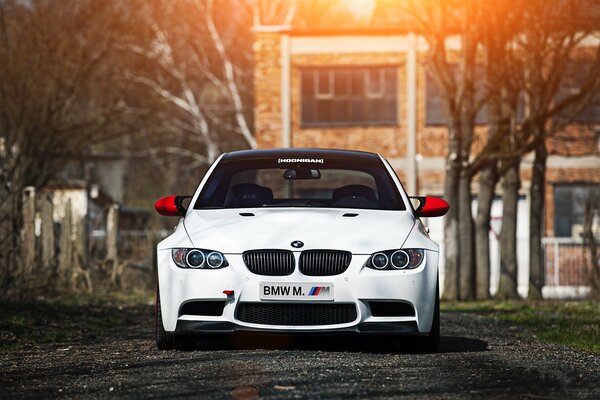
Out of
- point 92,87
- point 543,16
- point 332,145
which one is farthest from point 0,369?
point 92,87

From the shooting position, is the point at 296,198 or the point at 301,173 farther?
the point at 301,173

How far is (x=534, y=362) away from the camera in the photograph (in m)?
9.62

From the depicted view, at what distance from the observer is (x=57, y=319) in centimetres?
1476

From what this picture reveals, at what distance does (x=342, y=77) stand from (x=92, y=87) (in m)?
7.86

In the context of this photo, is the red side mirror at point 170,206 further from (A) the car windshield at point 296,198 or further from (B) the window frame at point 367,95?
(B) the window frame at point 367,95

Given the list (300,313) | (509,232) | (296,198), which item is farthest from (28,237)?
(509,232)

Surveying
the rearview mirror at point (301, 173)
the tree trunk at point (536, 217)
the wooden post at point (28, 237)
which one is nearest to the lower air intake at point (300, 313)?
the rearview mirror at point (301, 173)

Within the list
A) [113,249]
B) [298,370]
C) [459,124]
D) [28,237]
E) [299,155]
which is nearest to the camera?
[298,370]

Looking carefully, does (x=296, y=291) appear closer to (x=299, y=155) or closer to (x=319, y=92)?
(x=299, y=155)

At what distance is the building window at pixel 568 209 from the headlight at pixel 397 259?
26698 mm

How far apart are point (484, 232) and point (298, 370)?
55.9ft

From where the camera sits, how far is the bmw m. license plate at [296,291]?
9703 millimetres

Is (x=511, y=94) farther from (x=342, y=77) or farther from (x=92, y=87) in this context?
(x=92, y=87)

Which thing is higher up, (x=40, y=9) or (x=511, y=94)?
(x=40, y=9)
